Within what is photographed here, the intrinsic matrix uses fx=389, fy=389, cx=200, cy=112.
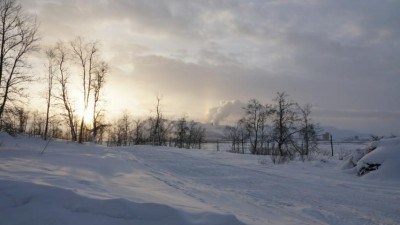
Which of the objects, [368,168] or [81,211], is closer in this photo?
[81,211]

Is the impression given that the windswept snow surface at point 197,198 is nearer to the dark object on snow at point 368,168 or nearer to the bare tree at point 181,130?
the dark object on snow at point 368,168

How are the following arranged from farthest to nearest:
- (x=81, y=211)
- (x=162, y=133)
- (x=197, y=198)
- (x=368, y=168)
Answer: (x=162, y=133) → (x=368, y=168) → (x=197, y=198) → (x=81, y=211)

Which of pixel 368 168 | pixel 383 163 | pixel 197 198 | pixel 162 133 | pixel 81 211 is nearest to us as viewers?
pixel 81 211

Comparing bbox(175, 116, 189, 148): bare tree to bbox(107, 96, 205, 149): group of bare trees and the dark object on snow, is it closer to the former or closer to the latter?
bbox(107, 96, 205, 149): group of bare trees

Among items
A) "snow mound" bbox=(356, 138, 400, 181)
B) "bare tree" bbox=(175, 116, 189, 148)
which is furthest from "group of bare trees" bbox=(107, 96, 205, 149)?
"snow mound" bbox=(356, 138, 400, 181)

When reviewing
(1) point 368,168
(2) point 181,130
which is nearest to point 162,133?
(2) point 181,130

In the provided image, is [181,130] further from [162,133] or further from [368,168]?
[368,168]

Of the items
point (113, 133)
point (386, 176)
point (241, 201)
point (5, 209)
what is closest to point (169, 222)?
point (5, 209)

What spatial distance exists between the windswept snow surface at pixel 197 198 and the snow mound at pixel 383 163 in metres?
0.61

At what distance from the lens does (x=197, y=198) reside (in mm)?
9805

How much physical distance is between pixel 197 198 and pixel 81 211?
150 inches

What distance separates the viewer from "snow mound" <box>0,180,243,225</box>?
241 inches

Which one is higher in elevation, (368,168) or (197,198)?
(368,168)

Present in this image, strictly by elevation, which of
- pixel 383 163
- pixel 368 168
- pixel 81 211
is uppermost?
pixel 383 163
